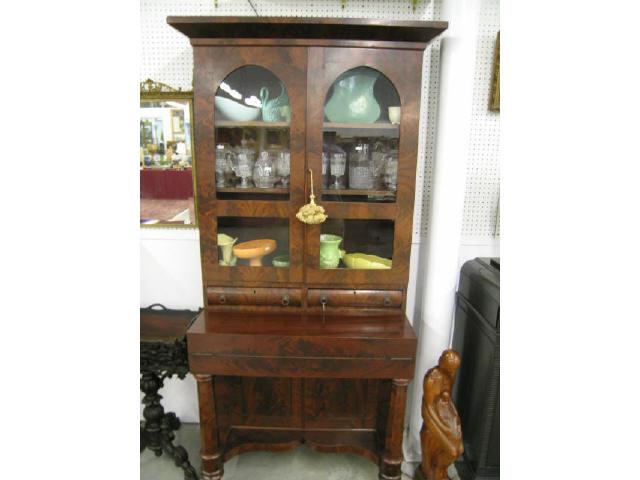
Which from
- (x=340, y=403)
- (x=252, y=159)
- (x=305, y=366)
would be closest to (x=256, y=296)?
(x=305, y=366)

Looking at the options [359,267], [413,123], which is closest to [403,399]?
[359,267]

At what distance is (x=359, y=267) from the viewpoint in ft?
4.95

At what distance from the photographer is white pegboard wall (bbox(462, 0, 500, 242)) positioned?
156 cm

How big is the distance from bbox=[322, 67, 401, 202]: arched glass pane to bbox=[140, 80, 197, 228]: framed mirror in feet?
2.17

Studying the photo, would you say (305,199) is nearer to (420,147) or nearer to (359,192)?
(359,192)

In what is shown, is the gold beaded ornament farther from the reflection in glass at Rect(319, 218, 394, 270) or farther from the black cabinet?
the black cabinet

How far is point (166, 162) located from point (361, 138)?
89 centimetres

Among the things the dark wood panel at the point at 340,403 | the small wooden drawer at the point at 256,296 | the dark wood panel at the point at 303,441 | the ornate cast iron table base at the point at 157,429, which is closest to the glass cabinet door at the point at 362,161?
the small wooden drawer at the point at 256,296

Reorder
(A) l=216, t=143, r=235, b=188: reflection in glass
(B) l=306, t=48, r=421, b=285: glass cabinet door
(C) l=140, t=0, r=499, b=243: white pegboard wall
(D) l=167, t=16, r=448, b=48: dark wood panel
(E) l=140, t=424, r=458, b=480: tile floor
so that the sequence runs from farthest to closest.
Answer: (E) l=140, t=424, r=458, b=480: tile floor
(C) l=140, t=0, r=499, b=243: white pegboard wall
(A) l=216, t=143, r=235, b=188: reflection in glass
(B) l=306, t=48, r=421, b=285: glass cabinet door
(D) l=167, t=16, r=448, b=48: dark wood panel

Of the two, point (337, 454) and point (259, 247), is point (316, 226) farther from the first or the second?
point (337, 454)

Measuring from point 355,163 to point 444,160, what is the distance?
37 cm

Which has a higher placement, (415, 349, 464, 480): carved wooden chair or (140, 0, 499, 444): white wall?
(140, 0, 499, 444): white wall

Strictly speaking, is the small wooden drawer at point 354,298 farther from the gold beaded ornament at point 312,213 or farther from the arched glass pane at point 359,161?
the gold beaded ornament at point 312,213

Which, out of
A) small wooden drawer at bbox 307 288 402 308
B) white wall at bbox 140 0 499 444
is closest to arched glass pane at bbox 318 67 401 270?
small wooden drawer at bbox 307 288 402 308
